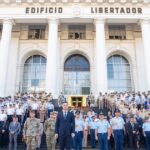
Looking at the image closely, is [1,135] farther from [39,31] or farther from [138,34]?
[138,34]

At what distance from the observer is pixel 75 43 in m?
30.6

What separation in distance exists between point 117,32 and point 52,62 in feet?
30.6

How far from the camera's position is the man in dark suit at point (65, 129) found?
10.0 metres

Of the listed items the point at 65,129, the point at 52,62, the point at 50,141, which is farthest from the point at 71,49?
the point at 65,129

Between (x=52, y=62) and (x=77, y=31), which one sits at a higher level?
(x=77, y=31)

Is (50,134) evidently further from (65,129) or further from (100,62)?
(100,62)

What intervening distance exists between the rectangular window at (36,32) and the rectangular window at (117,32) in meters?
7.78

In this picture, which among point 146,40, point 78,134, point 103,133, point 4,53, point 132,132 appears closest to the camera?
point 103,133

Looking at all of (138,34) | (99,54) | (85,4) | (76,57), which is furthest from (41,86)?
(138,34)

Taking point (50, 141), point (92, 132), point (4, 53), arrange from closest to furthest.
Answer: point (50, 141) < point (92, 132) < point (4, 53)

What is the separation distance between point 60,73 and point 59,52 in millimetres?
2426

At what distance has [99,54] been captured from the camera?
26.5 m

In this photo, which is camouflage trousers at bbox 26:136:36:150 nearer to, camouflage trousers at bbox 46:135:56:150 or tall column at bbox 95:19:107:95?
camouflage trousers at bbox 46:135:56:150

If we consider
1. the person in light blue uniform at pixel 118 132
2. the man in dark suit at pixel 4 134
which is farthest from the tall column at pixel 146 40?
the man in dark suit at pixel 4 134
